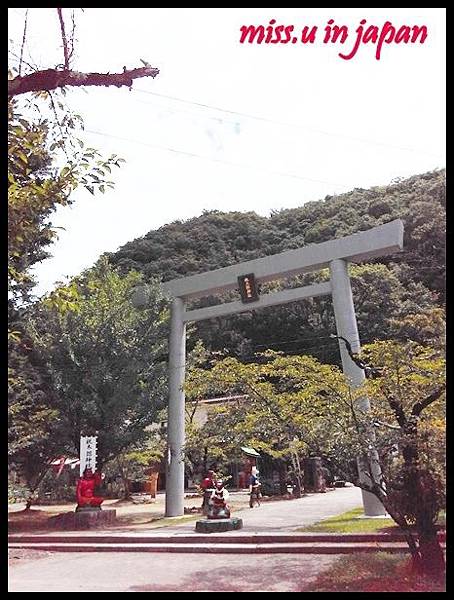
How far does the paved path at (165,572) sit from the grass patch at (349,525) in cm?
54

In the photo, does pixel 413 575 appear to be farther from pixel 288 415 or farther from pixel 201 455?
pixel 201 455

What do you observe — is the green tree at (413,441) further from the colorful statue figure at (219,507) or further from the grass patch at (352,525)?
the colorful statue figure at (219,507)

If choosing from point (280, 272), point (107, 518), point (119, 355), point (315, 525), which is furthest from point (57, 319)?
point (315, 525)

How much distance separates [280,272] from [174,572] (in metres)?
6.41

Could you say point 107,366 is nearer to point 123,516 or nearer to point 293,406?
point 123,516

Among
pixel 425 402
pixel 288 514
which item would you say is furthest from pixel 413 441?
pixel 288 514

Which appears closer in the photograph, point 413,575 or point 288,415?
point 413,575

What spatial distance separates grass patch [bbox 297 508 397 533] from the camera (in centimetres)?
806

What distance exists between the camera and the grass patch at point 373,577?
5012mm

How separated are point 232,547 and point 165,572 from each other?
1.35 metres

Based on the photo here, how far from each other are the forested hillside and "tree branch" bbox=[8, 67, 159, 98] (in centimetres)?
1572

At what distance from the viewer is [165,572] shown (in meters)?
6.60

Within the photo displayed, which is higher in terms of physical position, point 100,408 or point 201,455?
point 100,408

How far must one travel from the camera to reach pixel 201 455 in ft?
44.5
